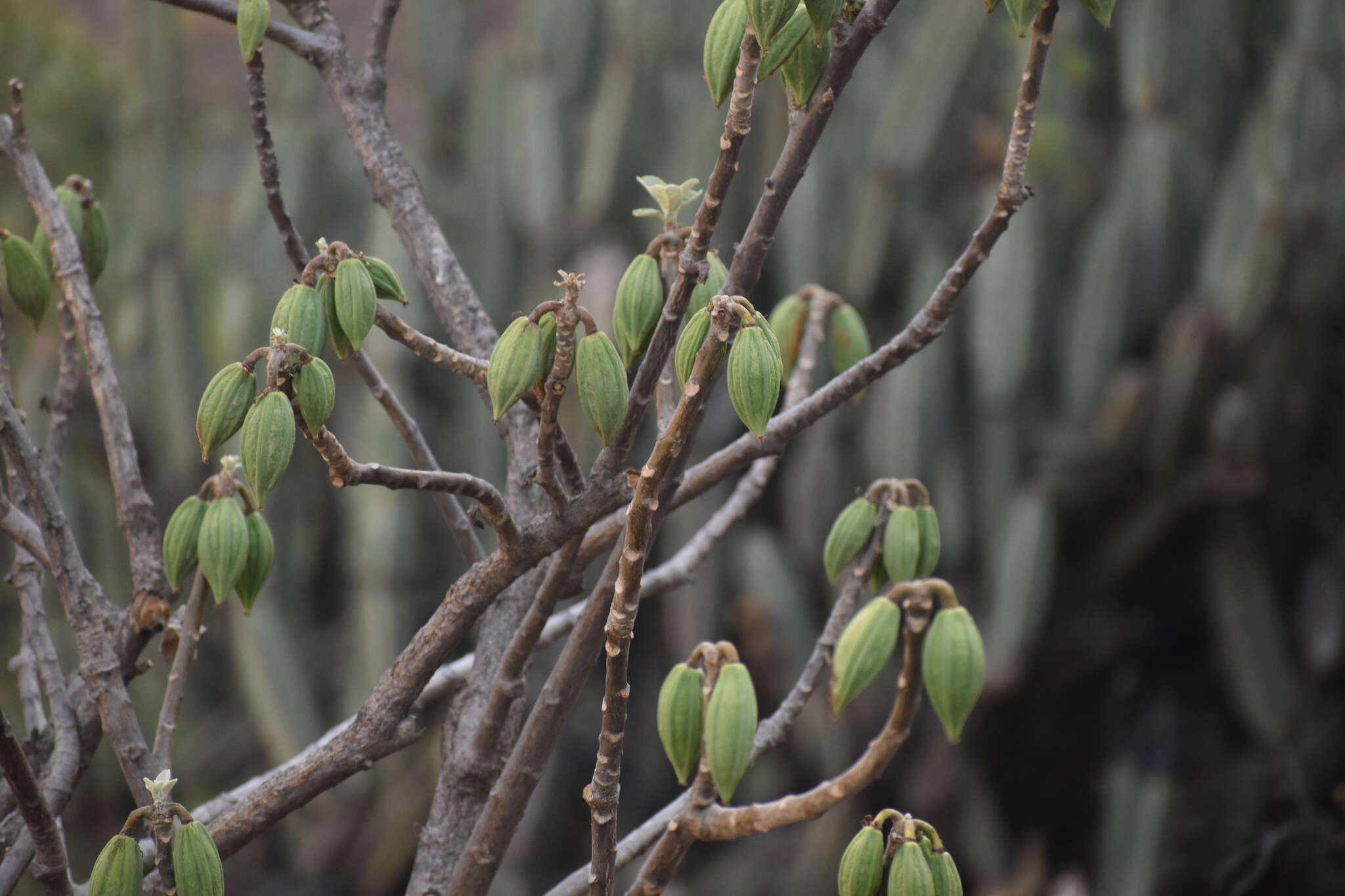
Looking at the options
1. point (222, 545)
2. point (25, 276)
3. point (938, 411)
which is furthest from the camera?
point (938, 411)

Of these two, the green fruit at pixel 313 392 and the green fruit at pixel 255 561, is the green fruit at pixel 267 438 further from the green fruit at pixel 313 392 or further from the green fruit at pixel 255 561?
the green fruit at pixel 255 561

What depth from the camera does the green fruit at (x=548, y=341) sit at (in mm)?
455

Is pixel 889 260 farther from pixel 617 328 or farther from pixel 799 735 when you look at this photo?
pixel 617 328

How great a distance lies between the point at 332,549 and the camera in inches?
97.2

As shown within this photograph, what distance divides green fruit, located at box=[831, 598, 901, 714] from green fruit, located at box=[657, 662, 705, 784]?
2.3 inches

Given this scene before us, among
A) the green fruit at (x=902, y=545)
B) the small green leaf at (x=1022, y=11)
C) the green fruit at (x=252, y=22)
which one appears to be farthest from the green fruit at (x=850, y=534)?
the green fruit at (x=252, y=22)

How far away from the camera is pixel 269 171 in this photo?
1.87ft

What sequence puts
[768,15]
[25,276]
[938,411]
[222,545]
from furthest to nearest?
[938,411] < [25,276] < [222,545] < [768,15]

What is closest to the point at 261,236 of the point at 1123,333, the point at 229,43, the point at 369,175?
the point at 1123,333

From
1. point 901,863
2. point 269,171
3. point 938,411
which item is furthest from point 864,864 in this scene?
point 938,411

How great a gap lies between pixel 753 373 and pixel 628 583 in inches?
3.9

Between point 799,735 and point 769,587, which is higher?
point 769,587

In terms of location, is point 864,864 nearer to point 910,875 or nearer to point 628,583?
point 910,875

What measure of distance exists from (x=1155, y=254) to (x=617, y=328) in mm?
1793
